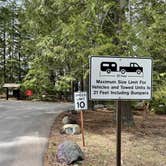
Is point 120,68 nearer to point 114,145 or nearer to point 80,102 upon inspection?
point 80,102

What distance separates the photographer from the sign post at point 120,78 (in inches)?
258

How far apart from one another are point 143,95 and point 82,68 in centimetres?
846

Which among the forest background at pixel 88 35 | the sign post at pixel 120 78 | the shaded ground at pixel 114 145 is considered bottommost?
the shaded ground at pixel 114 145

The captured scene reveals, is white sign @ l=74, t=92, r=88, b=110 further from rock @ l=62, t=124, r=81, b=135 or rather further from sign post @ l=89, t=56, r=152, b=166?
sign post @ l=89, t=56, r=152, b=166

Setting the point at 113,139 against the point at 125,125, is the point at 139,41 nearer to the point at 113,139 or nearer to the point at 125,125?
the point at 113,139

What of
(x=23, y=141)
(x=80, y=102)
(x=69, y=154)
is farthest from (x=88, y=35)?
(x=69, y=154)

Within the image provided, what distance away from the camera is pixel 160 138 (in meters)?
14.5

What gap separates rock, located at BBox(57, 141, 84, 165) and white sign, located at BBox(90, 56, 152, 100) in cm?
355

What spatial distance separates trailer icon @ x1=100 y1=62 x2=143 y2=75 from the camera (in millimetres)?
6605

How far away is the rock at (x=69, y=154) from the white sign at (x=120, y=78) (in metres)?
3.55

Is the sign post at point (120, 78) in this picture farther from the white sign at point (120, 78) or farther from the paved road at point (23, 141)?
the paved road at point (23, 141)

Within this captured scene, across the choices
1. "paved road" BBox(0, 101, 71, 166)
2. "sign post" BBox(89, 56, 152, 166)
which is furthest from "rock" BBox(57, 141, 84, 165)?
"sign post" BBox(89, 56, 152, 166)

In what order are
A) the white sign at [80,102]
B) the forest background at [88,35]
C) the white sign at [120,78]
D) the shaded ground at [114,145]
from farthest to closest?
1. the forest background at [88,35]
2. the white sign at [80,102]
3. the shaded ground at [114,145]
4. the white sign at [120,78]

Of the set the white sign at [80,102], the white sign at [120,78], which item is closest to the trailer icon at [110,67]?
the white sign at [120,78]
